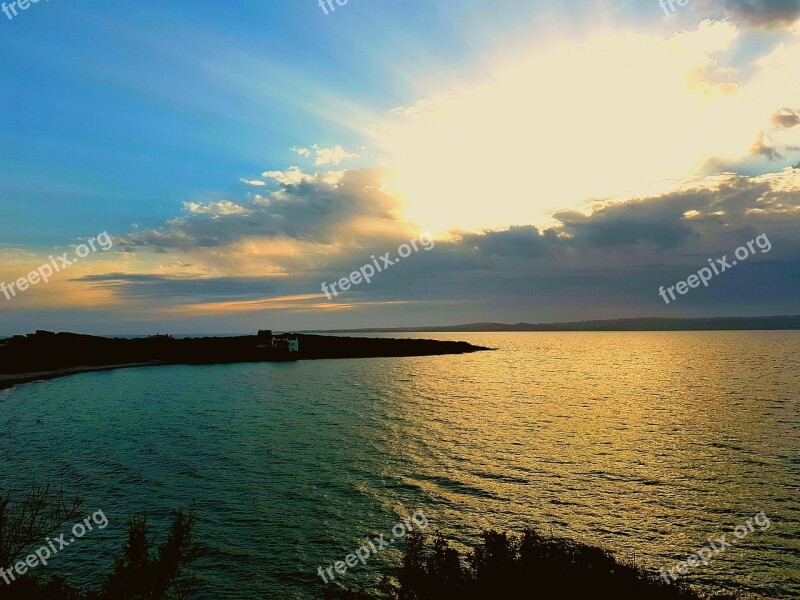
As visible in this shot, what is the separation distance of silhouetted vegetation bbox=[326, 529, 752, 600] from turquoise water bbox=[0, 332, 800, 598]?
512cm

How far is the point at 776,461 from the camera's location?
38000 millimetres

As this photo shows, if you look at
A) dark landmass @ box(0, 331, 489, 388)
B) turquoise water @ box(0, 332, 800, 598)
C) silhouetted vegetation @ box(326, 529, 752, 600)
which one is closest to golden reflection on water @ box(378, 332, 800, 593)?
turquoise water @ box(0, 332, 800, 598)

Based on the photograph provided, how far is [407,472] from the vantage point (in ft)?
121

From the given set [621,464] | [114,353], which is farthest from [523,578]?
[114,353]

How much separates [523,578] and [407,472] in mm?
20069

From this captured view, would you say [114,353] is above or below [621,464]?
above

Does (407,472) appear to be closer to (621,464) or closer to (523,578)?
(621,464)

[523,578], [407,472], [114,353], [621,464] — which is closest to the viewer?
[523,578]

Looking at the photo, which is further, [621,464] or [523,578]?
[621,464]

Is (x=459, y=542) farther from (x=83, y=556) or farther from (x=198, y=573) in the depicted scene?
(x=83, y=556)

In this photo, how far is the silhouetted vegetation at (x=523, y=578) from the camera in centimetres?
1681

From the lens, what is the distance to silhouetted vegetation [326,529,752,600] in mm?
16812

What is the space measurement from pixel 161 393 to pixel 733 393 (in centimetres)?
10273

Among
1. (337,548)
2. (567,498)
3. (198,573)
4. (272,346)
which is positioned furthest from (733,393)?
(272,346)
